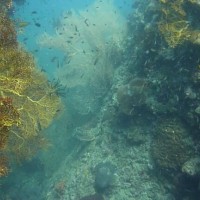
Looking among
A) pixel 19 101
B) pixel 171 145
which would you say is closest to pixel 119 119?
pixel 171 145

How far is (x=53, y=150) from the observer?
51.6 ft

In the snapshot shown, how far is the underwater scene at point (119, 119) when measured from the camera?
825 cm

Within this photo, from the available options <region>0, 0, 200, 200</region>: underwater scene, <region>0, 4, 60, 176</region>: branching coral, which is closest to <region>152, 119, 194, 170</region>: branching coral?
<region>0, 0, 200, 200</region>: underwater scene

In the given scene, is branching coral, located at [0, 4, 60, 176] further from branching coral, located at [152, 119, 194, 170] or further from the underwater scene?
branching coral, located at [152, 119, 194, 170]

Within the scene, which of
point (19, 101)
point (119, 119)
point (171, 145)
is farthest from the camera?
point (119, 119)

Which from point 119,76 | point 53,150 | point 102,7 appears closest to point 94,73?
point 119,76

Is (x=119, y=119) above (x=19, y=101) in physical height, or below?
below

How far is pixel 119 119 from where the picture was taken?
11664 millimetres

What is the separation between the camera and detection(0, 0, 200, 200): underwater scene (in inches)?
325

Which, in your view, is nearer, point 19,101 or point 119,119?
point 19,101

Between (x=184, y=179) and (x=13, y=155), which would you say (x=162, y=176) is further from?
(x=13, y=155)

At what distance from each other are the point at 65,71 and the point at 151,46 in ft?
24.3

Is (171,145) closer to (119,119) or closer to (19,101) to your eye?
(119,119)

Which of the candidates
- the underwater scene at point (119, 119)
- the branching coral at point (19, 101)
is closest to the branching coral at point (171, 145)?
the underwater scene at point (119, 119)
